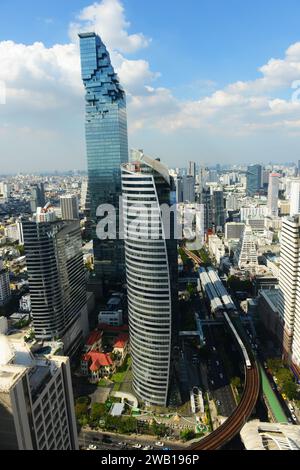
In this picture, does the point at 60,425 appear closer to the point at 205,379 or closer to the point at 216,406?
the point at 216,406

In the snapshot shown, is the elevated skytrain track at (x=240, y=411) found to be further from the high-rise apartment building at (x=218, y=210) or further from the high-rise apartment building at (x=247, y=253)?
the high-rise apartment building at (x=218, y=210)

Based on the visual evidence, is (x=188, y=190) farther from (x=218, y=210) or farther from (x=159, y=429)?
(x=159, y=429)

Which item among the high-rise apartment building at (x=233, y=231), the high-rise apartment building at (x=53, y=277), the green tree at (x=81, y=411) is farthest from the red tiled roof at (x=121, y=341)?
the high-rise apartment building at (x=233, y=231)
